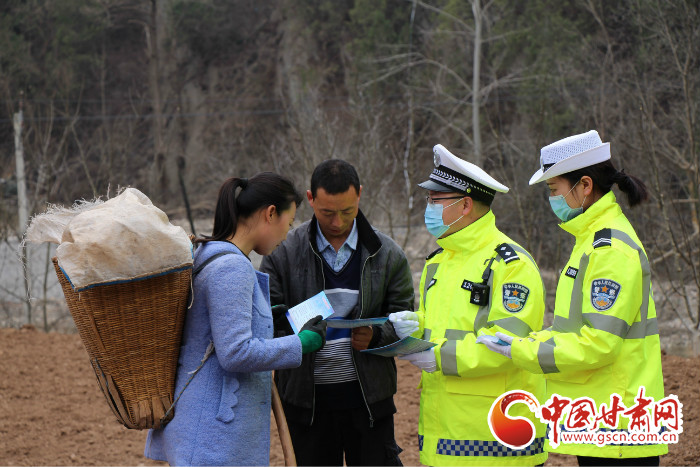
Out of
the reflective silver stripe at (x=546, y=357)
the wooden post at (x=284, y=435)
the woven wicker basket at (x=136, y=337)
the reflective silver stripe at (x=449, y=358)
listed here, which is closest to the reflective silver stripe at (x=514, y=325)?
the reflective silver stripe at (x=546, y=357)

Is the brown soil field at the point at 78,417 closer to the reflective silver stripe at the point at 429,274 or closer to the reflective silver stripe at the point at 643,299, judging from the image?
the reflective silver stripe at the point at 643,299

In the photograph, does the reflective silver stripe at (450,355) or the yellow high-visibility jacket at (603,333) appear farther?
the reflective silver stripe at (450,355)

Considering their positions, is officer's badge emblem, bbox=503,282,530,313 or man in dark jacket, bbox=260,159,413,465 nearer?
officer's badge emblem, bbox=503,282,530,313

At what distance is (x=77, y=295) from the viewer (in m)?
2.72

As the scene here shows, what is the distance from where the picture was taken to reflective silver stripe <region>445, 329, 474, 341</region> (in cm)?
334

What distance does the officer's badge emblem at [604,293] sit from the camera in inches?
120

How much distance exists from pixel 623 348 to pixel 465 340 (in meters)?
0.64

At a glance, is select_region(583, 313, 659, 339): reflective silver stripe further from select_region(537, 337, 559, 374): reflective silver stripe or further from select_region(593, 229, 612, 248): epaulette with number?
select_region(593, 229, 612, 248): epaulette with number

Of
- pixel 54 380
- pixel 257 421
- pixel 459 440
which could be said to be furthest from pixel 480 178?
pixel 54 380

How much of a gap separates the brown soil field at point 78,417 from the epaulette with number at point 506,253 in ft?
9.82

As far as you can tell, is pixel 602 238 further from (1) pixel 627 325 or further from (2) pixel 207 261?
(2) pixel 207 261

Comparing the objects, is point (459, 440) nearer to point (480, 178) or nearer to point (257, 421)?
point (257, 421)

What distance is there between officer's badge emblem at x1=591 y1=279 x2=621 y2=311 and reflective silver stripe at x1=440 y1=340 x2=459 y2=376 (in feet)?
1.98

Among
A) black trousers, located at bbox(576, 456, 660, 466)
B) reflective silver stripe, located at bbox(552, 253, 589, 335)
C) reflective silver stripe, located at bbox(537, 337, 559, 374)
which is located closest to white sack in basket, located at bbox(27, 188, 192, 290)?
reflective silver stripe, located at bbox(537, 337, 559, 374)
